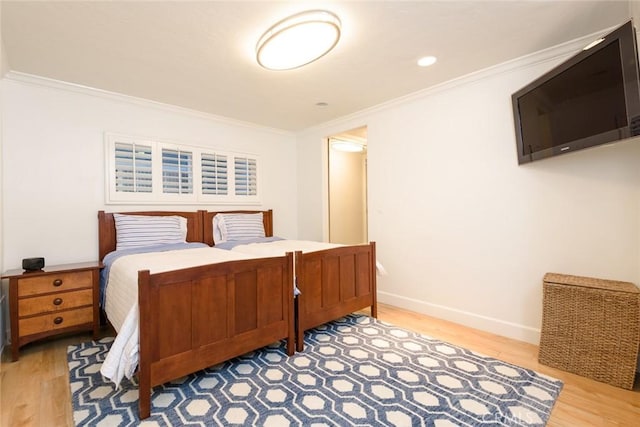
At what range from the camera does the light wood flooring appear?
5.25 ft

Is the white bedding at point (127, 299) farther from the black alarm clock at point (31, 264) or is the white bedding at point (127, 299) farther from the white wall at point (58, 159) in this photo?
the white wall at point (58, 159)

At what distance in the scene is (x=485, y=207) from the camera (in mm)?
2744

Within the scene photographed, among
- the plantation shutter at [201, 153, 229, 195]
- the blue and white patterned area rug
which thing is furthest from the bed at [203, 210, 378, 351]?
the plantation shutter at [201, 153, 229, 195]

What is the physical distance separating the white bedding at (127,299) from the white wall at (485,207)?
2.00 meters

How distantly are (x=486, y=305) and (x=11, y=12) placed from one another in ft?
13.3

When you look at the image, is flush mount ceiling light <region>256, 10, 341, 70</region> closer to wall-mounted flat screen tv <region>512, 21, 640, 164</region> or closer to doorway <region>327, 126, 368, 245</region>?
wall-mounted flat screen tv <region>512, 21, 640, 164</region>

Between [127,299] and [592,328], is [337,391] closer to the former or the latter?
[127,299]

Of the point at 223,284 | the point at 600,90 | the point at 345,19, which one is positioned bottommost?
the point at 223,284

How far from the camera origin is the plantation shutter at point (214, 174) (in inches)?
149

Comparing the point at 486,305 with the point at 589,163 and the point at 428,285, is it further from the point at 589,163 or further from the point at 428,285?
the point at 589,163

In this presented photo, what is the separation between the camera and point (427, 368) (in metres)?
2.07

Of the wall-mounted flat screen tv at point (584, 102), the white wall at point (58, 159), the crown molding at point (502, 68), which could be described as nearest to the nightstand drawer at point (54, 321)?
the white wall at point (58, 159)

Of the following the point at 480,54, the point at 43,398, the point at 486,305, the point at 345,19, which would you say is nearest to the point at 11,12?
the point at 345,19

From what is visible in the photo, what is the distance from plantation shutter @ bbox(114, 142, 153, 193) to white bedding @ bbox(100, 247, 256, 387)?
99cm
